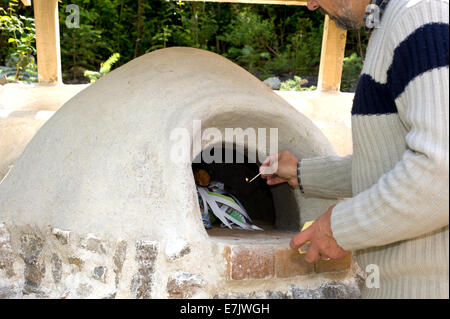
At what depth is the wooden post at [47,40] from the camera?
5.98 meters

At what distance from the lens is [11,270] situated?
2324 mm

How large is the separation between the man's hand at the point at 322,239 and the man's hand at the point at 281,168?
662mm

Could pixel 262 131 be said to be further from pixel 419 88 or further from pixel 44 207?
pixel 419 88

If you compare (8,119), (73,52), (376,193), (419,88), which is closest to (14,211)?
(376,193)

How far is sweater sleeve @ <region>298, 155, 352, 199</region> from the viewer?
209cm

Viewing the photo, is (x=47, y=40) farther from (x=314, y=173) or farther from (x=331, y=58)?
(x=314, y=173)

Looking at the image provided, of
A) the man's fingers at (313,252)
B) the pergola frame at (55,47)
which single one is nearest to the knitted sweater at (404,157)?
the man's fingers at (313,252)

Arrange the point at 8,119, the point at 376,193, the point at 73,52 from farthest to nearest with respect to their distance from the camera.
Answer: the point at 73,52 → the point at 8,119 → the point at 376,193

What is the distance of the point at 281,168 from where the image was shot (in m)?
2.35

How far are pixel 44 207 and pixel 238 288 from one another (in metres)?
0.96

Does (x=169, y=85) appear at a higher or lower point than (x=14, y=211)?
higher

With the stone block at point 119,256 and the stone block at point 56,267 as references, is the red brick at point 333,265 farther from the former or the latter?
the stone block at point 56,267

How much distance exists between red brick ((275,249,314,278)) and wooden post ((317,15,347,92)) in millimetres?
4970

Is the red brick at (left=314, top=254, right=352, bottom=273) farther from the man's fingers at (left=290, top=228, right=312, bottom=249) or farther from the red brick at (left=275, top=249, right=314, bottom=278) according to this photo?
the man's fingers at (left=290, top=228, right=312, bottom=249)
